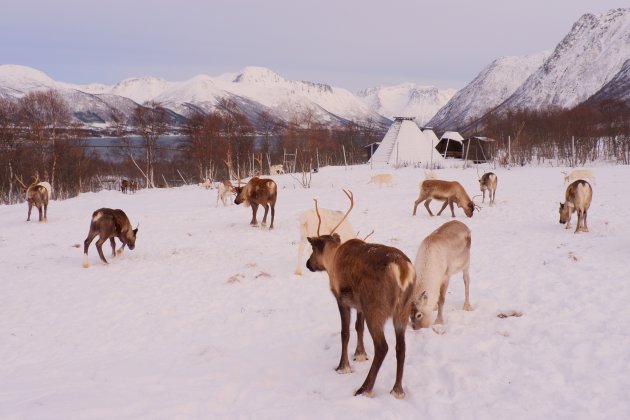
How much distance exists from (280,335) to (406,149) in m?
40.5

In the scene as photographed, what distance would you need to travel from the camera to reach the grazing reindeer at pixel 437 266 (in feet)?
18.2

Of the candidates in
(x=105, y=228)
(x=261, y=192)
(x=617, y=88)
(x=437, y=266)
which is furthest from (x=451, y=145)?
(x=617, y=88)

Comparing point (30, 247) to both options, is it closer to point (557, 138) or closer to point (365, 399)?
point (365, 399)

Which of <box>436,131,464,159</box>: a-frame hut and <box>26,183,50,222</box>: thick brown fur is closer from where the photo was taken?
<box>26,183,50,222</box>: thick brown fur

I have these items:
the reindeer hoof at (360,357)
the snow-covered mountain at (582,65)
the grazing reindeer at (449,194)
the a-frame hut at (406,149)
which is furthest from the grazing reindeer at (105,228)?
the snow-covered mountain at (582,65)

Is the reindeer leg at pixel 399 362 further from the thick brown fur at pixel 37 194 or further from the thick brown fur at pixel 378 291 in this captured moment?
the thick brown fur at pixel 37 194

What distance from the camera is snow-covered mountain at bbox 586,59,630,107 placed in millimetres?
115500

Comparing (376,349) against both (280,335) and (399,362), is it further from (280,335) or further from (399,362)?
(280,335)

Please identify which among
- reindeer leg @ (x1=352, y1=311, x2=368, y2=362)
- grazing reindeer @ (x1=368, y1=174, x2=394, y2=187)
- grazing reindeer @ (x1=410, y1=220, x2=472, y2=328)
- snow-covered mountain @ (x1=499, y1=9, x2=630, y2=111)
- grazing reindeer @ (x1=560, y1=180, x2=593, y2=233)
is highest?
snow-covered mountain @ (x1=499, y1=9, x2=630, y2=111)

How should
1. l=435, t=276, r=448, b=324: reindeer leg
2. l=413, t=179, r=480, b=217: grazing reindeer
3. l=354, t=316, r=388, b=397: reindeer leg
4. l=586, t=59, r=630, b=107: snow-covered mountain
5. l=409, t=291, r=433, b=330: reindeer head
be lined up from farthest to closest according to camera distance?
l=586, t=59, r=630, b=107: snow-covered mountain, l=413, t=179, r=480, b=217: grazing reindeer, l=435, t=276, r=448, b=324: reindeer leg, l=409, t=291, r=433, b=330: reindeer head, l=354, t=316, r=388, b=397: reindeer leg

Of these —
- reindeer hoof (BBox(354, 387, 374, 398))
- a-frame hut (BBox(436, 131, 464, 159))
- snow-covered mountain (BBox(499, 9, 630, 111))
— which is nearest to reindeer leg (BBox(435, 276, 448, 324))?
reindeer hoof (BBox(354, 387, 374, 398))

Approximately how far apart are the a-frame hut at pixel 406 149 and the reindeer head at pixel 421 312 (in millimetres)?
37537

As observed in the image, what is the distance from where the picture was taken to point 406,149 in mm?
44625

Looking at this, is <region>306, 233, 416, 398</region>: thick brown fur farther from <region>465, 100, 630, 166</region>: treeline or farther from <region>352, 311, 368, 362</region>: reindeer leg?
<region>465, 100, 630, 166</region>: treeline
